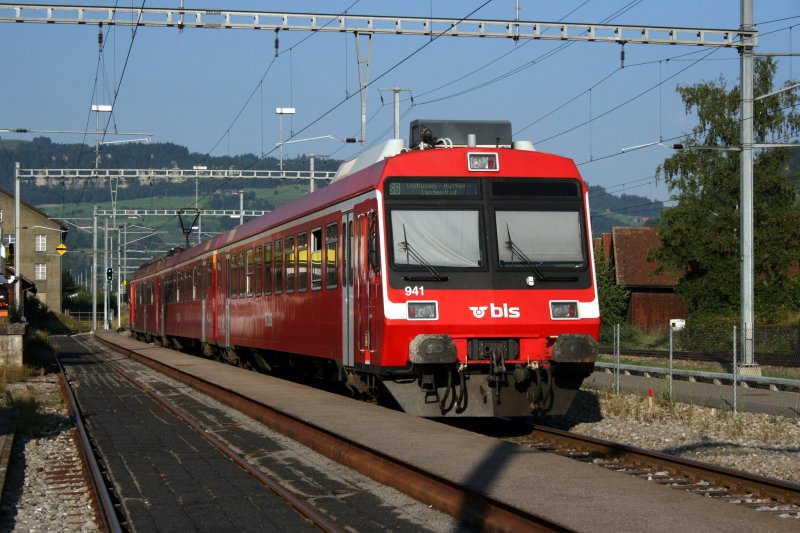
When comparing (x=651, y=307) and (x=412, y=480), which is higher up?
(x=651, y=307)

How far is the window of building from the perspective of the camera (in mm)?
101125

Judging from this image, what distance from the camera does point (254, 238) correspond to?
22.9 m

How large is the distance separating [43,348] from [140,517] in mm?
28925

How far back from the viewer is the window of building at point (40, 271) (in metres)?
101

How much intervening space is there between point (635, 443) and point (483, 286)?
9.27ft

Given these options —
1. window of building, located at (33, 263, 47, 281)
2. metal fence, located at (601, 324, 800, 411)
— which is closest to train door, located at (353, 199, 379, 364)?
metal fence, located at (601, 324, 800, 411)

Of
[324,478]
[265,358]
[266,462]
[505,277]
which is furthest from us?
[265,358]

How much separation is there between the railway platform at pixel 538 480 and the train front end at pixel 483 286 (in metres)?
0.76

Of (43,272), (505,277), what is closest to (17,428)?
(505,277)

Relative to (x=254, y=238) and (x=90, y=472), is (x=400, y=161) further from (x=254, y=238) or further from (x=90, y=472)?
(x=254, y=238)

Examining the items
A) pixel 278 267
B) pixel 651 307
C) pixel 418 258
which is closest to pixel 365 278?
pixel 418 258

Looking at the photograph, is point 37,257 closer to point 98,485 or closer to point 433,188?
point 433,188

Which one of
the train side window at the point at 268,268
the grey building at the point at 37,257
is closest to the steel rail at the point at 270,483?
the train side window at the point at 268,268

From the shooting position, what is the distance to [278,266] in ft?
66.5
